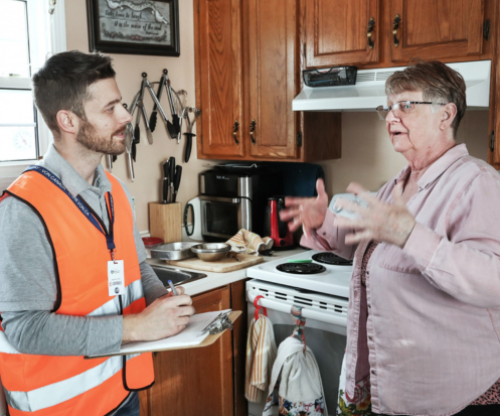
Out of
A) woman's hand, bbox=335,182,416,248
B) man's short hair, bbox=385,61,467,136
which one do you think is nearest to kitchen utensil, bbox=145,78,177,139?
man's short hair, bbox=385,61,467,136

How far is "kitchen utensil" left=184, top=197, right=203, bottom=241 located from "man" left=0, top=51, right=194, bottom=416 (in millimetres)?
1470

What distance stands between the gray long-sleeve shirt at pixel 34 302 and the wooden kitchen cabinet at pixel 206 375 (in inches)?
33.1

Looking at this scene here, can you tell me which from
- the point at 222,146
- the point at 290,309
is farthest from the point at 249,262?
the point at 222,146

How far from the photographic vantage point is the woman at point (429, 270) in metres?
1.15

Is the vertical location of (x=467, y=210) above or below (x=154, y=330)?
above

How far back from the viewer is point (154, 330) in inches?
51.4

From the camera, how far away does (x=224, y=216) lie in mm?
2934

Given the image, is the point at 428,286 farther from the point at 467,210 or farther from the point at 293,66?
the point at 293,66

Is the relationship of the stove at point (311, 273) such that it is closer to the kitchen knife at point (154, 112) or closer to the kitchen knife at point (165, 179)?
the kitchen knife at point (165, 179)

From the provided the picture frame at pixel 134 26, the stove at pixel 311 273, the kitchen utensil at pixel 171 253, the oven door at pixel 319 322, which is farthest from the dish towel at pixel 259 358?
the picture frame at pixel 134 26

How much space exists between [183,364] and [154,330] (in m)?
0.93

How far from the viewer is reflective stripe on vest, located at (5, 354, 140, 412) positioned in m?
1.30

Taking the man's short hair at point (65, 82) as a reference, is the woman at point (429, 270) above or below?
below

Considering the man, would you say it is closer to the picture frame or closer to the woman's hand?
the woman's hand
